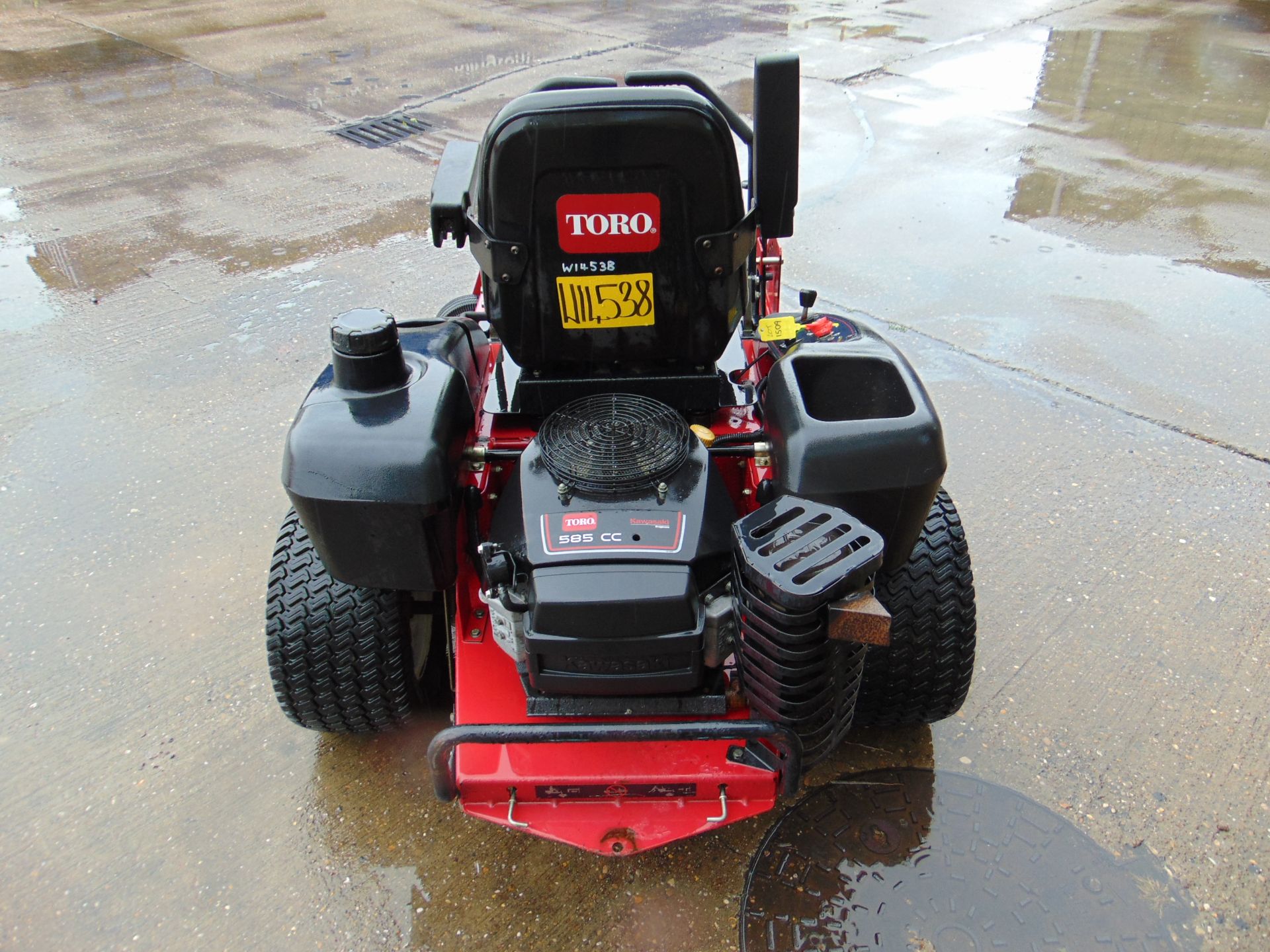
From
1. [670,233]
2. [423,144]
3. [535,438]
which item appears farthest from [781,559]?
[423,144]

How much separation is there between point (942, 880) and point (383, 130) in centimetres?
628

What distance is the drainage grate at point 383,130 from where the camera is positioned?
21.6 ft

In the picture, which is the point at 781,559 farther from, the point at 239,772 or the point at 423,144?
the point at 423,144

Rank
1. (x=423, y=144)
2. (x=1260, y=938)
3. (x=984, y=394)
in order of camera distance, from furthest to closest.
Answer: (x=423, y=144), (x=984, y=394), (x=1260, y=938)

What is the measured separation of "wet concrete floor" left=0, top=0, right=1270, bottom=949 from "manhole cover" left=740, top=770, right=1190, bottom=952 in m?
0.07

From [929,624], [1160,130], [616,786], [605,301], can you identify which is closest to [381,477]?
[605,301]

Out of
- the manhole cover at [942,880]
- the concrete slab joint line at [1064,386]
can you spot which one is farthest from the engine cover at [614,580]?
the concrete slab joint line at [1064,386]

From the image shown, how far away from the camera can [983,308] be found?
445cm

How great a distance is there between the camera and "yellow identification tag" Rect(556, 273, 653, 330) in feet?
7.05

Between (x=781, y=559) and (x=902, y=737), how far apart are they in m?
1.07

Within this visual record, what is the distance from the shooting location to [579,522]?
6.10 feet

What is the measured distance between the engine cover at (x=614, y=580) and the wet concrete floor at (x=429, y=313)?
615 millimetres

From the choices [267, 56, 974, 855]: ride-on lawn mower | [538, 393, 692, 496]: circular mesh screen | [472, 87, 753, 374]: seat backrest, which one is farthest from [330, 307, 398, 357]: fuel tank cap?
[538, 393, 692, 496]: circular mesh screen

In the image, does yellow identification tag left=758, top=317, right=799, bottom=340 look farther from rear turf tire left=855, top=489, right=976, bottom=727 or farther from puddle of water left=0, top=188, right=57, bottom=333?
puddle of water left=0, top=188, right=57, bottom=333
